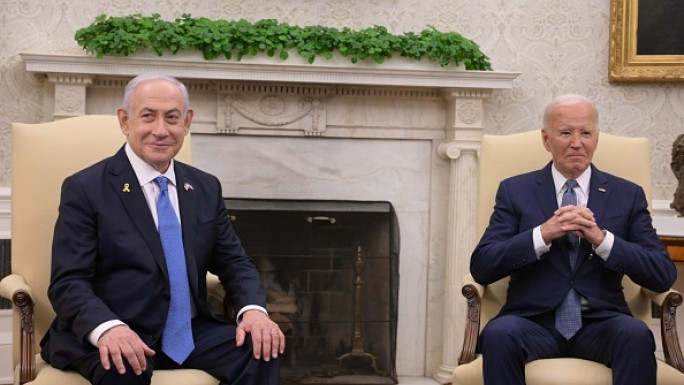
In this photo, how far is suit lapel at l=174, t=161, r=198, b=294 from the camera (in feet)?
9.82

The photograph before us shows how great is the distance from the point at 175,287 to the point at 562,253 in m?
1.38

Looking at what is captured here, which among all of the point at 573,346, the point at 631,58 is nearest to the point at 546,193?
the point at 573,346

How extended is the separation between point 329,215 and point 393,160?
0.50 meters

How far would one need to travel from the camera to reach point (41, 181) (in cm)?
331

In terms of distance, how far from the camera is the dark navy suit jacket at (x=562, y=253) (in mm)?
3264

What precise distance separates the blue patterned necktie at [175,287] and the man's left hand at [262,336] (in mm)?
179

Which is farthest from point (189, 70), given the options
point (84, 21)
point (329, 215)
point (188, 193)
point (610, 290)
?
point (610, 290)

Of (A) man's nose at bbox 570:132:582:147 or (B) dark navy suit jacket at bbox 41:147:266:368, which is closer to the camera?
(B) dark navy suit jacket at bbox 41:147:266:368

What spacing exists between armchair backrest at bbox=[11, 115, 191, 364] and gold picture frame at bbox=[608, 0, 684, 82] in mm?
3123

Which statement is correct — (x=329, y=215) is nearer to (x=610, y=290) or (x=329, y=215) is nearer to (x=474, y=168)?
(x=474, y=168)

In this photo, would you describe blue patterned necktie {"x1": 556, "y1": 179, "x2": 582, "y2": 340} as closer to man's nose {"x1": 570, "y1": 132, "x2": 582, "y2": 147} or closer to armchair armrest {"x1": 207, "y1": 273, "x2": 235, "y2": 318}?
man's nose {"x1": 570, "y1": 132, "x2": 582, "y2": 147}

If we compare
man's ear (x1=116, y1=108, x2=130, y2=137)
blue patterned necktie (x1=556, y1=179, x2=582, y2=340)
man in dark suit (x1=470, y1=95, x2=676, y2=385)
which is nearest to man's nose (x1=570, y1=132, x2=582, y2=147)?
man in dark suit (x1=470, y1=95, x2=676, y2=385)

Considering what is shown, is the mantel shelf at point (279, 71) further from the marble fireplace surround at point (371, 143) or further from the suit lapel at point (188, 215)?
the suit lapel at point (188, 215)

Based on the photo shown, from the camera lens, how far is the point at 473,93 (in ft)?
17.0
